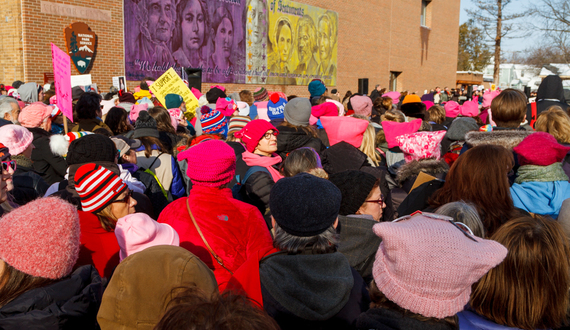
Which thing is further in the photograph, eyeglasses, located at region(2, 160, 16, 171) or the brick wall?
the brick wall

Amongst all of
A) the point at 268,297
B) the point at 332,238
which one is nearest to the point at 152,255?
the point at 268,297

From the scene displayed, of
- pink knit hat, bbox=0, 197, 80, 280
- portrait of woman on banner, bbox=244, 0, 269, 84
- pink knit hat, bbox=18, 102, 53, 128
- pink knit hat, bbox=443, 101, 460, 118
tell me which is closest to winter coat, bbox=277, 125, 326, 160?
pink knit hat, bbox=18, 102, 53, 128

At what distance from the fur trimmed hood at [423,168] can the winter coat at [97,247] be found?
7.85 ft

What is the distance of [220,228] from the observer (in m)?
2.50

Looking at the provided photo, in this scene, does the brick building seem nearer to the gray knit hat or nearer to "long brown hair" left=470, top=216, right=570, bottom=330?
the gray knit hat

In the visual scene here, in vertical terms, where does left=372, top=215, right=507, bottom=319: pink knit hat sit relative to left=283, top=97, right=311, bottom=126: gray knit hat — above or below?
below

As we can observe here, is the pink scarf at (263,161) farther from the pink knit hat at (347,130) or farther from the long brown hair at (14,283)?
the long brown hair at (14,283)

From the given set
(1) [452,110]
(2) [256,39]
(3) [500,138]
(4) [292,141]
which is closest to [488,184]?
(3) [500,138]

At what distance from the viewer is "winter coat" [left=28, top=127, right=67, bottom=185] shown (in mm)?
4359

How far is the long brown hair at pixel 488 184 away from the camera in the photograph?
2705 mm

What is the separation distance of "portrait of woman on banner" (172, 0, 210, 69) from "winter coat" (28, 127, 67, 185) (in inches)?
481

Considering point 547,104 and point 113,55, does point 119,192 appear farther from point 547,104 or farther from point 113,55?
point 113,55

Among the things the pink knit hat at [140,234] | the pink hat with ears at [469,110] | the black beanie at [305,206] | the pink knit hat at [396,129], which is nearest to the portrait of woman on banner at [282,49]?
the pink hat with ears at [469,110]

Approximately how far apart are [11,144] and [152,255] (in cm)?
291
